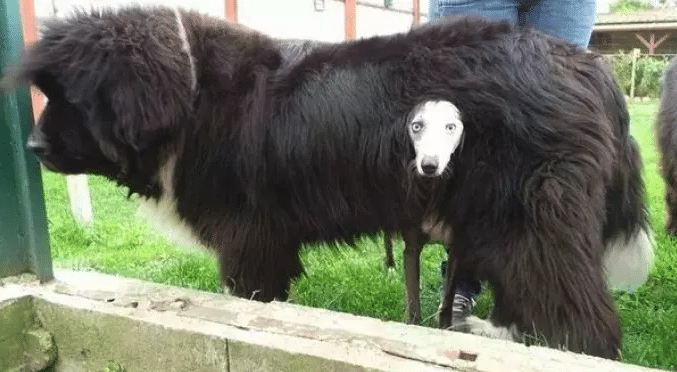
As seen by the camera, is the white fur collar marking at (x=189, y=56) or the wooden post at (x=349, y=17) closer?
the white fur collar marking at (x=189, y=56)

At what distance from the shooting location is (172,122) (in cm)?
251

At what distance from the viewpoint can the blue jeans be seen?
2879 millimetres

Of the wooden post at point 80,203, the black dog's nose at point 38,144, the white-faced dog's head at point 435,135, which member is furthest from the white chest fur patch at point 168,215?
the wooden post at point 80,203

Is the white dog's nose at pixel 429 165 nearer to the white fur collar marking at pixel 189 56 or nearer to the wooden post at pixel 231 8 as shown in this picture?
the white fur collar marking at pixel 189 56

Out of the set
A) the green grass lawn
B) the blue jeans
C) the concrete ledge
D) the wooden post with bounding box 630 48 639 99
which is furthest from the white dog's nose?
the wooden post with bounding box 630 48 639 99

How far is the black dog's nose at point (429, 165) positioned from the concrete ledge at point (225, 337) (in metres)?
0.53

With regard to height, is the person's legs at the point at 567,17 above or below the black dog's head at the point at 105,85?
above

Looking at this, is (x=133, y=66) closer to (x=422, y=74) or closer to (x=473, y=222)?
(x=422, y=74)

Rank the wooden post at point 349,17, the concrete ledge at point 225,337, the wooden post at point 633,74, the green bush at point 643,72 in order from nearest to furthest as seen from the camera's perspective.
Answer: the concrete ledge at point 225,337, the wooden post at point 349,17, the wooden post at point 633,74, the green bush at point 643,72

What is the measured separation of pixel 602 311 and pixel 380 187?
89 centimetres

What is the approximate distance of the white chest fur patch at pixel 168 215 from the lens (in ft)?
8.83

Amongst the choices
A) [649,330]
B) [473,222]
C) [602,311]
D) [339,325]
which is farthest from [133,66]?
[649,330]

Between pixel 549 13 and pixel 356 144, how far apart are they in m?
1.18

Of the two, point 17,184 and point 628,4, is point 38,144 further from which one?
point 628,4
